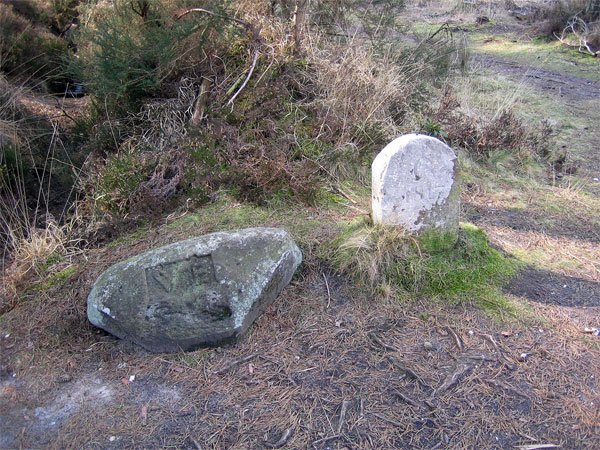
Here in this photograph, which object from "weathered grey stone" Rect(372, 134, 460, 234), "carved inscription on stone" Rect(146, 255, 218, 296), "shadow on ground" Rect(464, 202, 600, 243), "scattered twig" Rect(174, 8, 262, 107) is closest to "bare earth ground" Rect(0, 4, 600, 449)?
"carved inscription on stone" Rect(146, 255, 218, 296)

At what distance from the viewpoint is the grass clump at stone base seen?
Result: 349 cm

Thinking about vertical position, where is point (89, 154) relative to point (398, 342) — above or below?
above

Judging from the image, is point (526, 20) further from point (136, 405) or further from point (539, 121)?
point (136, 405)

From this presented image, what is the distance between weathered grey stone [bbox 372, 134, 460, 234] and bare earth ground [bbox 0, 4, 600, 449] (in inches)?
25.0

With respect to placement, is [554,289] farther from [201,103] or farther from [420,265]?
[201,103]

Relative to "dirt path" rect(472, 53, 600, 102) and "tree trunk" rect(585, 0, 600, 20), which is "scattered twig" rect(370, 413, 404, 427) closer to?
"dirt path" rect(472, 53, 600, 102)

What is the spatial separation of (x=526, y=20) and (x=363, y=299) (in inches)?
481

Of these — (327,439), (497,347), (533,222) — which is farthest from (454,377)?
(533,222)

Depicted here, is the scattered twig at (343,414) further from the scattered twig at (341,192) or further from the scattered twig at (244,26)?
the scattered twig at (244,26)

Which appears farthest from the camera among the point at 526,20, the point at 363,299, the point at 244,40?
the point at 526,20

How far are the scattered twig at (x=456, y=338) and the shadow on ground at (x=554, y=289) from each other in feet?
2.33

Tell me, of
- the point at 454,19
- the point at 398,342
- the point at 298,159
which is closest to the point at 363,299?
the point at 398,342

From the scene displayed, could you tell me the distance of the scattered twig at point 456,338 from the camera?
3.05 metres

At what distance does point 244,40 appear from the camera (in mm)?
5711
